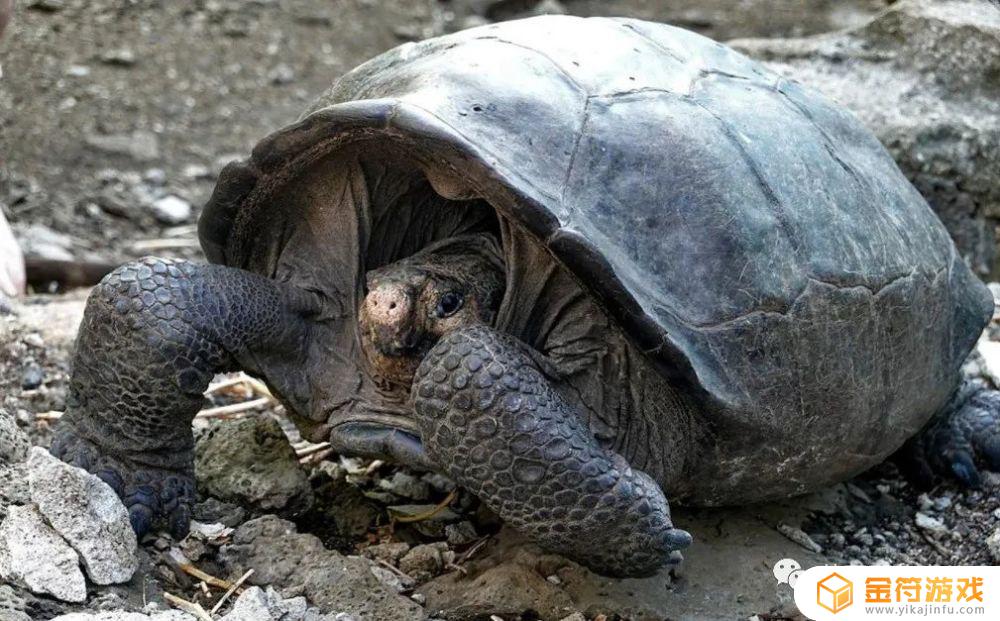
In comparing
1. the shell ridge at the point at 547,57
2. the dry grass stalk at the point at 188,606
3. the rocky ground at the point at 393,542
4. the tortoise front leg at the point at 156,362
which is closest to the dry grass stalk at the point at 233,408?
the rocky ground at the point at 393,542

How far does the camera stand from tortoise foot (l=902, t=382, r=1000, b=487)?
400 cm

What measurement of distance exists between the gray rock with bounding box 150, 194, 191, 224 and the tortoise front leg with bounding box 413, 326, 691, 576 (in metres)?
3.85

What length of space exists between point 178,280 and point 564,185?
989 mm

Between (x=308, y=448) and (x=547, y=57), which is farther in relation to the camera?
(x=308, y=448)

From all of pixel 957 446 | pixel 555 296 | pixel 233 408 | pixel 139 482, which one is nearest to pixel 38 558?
pixel 139 482

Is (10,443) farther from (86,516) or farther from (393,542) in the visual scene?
(393,542)

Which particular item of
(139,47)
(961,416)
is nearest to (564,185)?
(961,416)

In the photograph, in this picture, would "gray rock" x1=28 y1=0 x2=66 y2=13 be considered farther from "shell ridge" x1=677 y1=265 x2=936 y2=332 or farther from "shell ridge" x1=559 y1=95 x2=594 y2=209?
"shell ridge" x1=677 y1=265 x2=936 y2=332

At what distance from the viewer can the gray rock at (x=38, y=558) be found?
9.02ft

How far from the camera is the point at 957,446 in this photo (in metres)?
4.00

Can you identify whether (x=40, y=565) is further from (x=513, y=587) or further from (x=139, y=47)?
(x=139, y=47)

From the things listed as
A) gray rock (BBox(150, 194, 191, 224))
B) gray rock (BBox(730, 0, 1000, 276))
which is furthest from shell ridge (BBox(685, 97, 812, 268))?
gray rock (BBox(150, 194, 191, 224))

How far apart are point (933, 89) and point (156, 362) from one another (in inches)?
162

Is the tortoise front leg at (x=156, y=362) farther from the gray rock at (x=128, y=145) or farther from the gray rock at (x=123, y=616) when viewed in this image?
the gray rock at (x=128, y=145)
